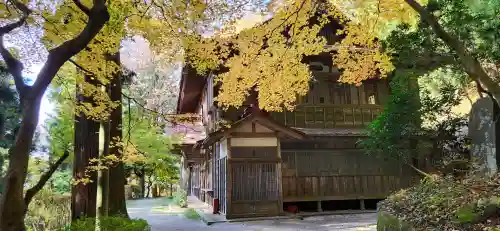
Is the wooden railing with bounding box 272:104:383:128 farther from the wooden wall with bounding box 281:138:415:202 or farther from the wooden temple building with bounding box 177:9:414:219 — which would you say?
the wooden wall with bounding box 281:138:415:202

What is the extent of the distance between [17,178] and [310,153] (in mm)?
12797

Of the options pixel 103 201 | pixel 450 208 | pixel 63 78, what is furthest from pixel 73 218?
pixel 450 208

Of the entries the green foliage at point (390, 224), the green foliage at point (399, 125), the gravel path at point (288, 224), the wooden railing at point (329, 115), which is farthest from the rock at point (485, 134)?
the wooden railing at point (329, 115)

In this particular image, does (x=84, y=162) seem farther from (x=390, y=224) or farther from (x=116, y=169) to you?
(x=390, y=224)

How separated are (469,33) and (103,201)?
8.13 m

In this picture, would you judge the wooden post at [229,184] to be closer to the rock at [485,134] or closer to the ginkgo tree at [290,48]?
the ginkgo tree at [290,48]

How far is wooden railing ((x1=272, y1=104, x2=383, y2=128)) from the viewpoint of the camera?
49.9ft

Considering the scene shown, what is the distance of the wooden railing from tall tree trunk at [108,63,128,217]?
25.3 feet

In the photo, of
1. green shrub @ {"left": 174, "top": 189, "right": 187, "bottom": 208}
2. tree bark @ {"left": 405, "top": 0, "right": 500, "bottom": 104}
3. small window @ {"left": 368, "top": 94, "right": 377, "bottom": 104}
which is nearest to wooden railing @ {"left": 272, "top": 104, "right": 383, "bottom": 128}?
small window @ {"left": 368, "top": 94, "right": 377, "bottom": 104}

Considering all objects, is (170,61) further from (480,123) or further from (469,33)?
(480,123)

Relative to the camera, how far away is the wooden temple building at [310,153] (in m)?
13.3

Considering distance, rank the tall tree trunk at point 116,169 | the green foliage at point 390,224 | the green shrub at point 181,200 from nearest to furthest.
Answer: the green foliage at point 390,224 → the tall tree trunk at point 116,169 → the green shrub at point 181,200

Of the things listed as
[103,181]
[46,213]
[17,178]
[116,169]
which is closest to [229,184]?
[116,169]

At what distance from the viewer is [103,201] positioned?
6258 millimetres
